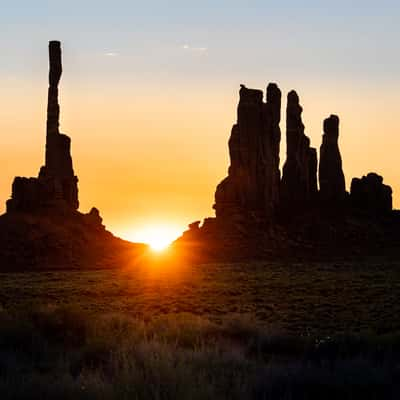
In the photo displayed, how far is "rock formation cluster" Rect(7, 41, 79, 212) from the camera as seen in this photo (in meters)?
79.3

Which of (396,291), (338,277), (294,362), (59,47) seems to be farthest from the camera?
(59,47)

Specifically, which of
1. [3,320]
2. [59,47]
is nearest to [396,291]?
[3,320]

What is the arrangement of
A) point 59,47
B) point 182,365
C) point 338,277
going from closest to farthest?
point 182,365, point 338,277, point 59,47

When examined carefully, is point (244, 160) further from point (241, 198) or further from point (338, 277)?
point (338, 277)

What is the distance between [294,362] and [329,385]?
2383mm

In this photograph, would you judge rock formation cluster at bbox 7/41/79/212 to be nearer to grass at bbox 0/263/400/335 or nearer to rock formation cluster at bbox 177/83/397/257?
rock formation cluster at bbox 177/83/397/257

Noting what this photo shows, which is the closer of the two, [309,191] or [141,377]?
[141,377]

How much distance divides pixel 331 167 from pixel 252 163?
1444cm

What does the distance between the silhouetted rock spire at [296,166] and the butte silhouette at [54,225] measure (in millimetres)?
20646

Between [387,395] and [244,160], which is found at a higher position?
[244,160]

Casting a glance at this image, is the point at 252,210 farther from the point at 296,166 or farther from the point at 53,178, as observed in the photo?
the point at 53,178

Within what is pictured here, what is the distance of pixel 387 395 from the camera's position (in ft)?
35.2

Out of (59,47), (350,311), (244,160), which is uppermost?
(59,47)

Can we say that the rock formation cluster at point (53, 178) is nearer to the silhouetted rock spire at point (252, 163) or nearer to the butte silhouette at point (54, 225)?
the butte silhouette at point (54, 225)
